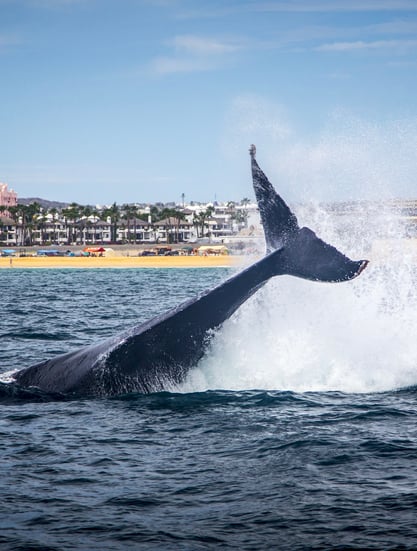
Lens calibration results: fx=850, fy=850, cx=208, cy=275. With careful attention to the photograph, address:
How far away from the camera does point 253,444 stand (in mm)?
10781

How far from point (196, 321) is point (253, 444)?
2.79m

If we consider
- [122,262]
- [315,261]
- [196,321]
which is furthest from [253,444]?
[122,262]

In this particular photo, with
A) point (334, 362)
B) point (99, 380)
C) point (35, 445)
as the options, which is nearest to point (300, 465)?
point (35, 445)

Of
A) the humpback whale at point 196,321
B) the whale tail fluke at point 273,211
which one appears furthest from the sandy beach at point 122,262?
the whale tail fluke at point 273,211

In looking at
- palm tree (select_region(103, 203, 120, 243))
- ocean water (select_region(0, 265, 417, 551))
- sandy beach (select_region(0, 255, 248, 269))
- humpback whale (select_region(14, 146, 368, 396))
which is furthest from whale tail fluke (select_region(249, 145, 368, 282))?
palm tree (select_region(103, 203, 120, 243))

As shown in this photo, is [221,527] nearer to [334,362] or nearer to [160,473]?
[160,473]

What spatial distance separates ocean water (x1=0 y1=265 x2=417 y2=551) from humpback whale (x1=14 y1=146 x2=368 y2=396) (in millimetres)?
327

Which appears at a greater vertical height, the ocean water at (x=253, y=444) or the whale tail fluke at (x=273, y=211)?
the whale tail fluke at (x=273, y=211)

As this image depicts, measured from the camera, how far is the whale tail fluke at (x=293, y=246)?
12219 millimetres

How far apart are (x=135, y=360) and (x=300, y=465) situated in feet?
13.4

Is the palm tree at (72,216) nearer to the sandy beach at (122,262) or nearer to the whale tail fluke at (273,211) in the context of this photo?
the sandy beach at (122,262)

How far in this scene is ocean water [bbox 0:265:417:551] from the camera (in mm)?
8070

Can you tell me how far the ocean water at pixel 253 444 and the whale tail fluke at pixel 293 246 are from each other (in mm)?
1988

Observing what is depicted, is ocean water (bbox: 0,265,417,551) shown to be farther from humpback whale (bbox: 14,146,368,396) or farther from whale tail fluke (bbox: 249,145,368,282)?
whale tail fluke (bbox: 249,145,368,282)
